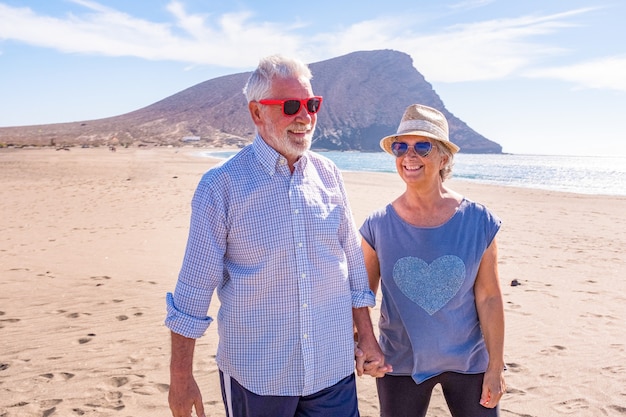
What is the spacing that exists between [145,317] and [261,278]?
3976 mm

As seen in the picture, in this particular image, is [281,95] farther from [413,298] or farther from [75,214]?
[75,214]

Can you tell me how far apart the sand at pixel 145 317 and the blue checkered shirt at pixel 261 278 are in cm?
198

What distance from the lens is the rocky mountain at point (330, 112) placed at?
4838 inches

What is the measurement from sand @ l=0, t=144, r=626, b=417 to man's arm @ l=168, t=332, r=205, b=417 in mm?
1860

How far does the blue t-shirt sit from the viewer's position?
89.4 inches

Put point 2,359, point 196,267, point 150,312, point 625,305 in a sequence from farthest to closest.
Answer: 1. point 625,305
2. point 150,312
3. point 2,359
4. point 196,267

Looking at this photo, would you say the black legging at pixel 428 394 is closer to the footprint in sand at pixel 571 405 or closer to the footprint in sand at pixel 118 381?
the footprint in sand at pixel 571 405

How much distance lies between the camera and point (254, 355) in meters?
1.98

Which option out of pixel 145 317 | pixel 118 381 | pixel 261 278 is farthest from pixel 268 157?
pixel 145 317

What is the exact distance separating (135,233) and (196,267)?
339 inches

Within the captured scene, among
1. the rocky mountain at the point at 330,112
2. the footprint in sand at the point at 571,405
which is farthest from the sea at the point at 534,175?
the rocky mountain at the point at 330,112

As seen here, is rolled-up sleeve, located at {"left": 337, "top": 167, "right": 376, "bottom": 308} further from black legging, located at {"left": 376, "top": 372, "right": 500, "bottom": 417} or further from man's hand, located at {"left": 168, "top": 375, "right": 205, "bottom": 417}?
man's hand, located at {"left": 168, "top": 375, "right": 205, "bottom": 417}

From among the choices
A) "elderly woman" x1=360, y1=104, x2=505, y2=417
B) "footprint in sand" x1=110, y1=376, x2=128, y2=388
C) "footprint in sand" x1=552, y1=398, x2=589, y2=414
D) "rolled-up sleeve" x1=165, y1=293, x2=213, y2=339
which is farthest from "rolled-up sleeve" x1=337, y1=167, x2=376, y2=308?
"footprint in sand" x1=110, y1=376, x2=128, y2=388

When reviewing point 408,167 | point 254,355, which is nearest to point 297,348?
point 254,355
